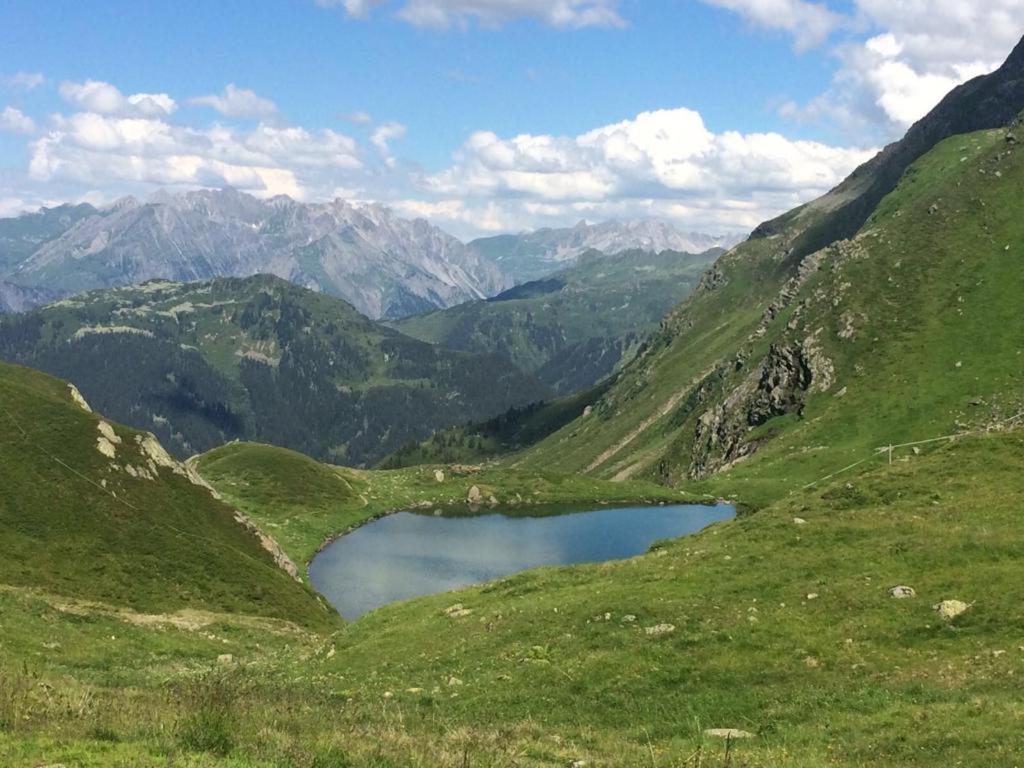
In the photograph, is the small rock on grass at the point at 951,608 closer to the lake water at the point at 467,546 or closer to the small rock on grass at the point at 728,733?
the small rock on grass at the point at 728,733

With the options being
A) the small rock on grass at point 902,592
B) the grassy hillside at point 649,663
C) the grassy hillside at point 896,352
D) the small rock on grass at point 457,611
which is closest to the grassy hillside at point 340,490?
the grassy hillside at point 896,352

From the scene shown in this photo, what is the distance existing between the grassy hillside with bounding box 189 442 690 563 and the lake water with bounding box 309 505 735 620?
5.75 meters

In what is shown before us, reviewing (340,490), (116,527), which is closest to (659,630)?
(116,527)

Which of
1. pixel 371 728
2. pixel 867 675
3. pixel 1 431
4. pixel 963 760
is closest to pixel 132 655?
pixel 371 728

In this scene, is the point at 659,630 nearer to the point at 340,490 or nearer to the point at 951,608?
the point at 951,608

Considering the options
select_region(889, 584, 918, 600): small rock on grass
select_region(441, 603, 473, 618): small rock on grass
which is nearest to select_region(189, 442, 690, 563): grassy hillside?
select_region(441, 603, 473, 618): small rock on grass

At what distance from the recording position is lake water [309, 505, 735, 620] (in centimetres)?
10675

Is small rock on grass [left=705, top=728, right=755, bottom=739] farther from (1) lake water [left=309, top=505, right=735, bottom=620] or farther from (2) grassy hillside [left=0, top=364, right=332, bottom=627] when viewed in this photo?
(1) lake water [left=309, top=505, right=735, bottom=620]

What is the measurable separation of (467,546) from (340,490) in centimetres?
3862

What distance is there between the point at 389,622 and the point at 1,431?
4745 centimetres

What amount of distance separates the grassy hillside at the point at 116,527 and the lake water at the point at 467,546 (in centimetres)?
2155

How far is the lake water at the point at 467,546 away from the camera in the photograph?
10675 centimetres

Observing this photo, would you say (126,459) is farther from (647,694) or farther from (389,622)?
(647,694)

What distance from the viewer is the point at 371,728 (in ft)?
79.1
